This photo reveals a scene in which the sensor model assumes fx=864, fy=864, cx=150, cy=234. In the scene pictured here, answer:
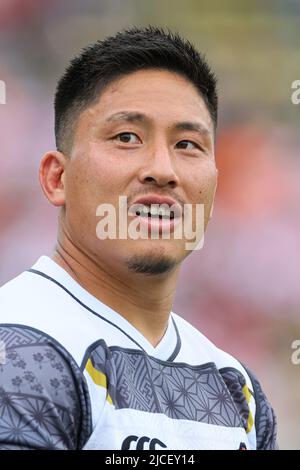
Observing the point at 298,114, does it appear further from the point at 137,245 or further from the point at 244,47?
the point at 137,245

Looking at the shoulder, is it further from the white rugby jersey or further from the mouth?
the mouth

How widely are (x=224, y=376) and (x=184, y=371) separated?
17cm

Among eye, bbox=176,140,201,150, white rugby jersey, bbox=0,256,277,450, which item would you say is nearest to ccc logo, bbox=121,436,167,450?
white rugby jersey, bbox=0,256,277,450

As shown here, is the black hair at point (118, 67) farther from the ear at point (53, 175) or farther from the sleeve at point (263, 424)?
the sleeve at point (263, 424)

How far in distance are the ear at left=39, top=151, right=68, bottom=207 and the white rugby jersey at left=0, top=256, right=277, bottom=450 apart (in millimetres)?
161

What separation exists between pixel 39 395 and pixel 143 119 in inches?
26.3

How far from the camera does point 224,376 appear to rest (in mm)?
2129

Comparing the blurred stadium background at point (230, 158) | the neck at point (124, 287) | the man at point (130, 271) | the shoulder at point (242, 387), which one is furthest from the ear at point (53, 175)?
the blurred stadium background at point (230, 158)

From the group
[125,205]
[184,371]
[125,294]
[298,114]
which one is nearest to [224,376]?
[184,371]

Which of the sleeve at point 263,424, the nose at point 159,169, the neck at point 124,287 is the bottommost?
the sleeve at point 263,424

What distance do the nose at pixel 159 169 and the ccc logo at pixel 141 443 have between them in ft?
1.75

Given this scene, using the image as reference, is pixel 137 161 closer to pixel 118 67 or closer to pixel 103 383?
pixel 118 67

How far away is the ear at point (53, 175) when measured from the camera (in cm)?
204

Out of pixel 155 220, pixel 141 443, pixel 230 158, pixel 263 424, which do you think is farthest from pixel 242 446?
pixel 230 158
